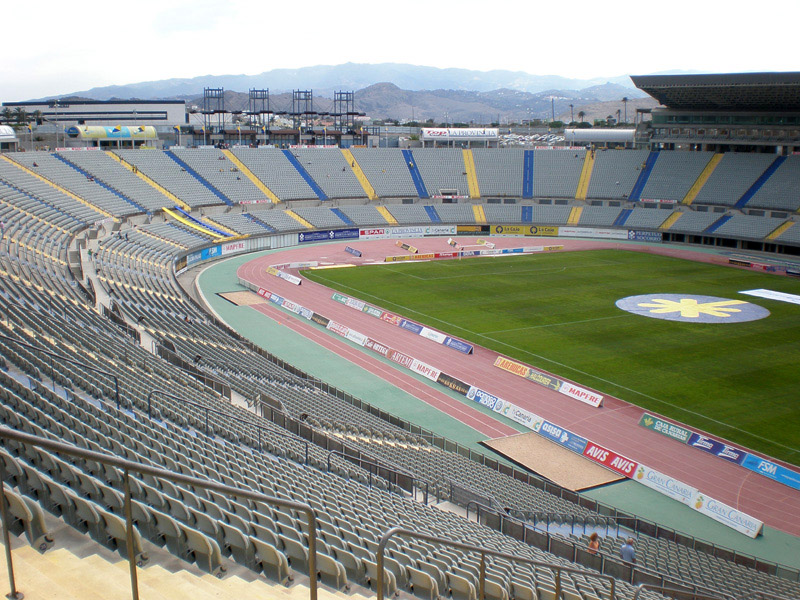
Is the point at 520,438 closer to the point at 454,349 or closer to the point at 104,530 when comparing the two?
the point at 454,349

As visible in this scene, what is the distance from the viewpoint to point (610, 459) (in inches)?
1050

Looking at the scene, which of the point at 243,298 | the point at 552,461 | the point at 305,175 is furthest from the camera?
the point at 305,175

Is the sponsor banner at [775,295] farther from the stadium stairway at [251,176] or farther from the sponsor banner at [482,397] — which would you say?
the stadium stairway at [251,176]

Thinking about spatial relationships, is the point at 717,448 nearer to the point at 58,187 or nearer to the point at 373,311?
the point at 373,311

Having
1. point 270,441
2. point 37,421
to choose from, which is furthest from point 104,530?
point 270,441

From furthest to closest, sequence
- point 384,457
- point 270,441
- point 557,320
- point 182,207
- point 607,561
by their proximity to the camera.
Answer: point 182,207 → point 557,320 → point 384,457 → point 270,441 → point 607,561

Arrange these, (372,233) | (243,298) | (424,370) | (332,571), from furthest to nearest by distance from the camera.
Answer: (372,233) < (243,298) < (424,370) < (332,571)

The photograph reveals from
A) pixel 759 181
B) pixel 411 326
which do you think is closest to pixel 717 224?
pixel 759 181

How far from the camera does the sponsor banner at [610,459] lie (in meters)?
26.0

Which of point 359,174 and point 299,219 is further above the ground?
point 359,174

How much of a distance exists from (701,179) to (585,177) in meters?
13.8

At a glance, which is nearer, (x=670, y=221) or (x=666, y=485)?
(x=666, y=485)

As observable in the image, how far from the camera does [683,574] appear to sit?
17.4 meters

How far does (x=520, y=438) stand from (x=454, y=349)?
11349mm
